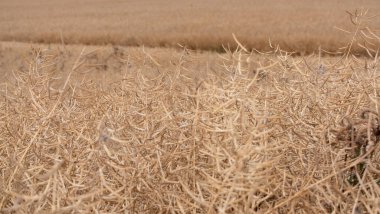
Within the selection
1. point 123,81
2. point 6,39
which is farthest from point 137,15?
point 123,81

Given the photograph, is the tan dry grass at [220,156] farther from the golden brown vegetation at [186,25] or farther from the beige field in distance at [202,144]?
the golden brown vegetation at [186,25]

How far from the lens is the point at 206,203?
0.99m

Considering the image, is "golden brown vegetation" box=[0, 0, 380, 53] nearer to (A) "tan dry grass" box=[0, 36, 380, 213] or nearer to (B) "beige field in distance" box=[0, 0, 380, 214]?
(B) "beige field in distance" box=[0, 0, 380, 214]

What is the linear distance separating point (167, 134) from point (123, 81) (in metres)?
0.56

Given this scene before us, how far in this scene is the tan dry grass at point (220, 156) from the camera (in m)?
0.98

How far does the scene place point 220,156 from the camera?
1028 mm

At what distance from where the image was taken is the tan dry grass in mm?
982

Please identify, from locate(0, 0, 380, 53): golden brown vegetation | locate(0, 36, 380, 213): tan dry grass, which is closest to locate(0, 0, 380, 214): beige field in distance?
locate(0, 36, 380, 213): tan dry grass

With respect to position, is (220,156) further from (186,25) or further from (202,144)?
(186,25)

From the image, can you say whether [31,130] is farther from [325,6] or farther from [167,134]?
[325,6]

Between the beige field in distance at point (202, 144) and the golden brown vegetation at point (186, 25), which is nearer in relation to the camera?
the beige field in distance at point (202, 144)

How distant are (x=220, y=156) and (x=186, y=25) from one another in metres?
16.3

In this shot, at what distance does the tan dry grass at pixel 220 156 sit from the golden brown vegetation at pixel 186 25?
850cm

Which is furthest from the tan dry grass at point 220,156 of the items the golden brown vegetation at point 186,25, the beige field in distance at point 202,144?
the golden brown vegetation at point 186,25
